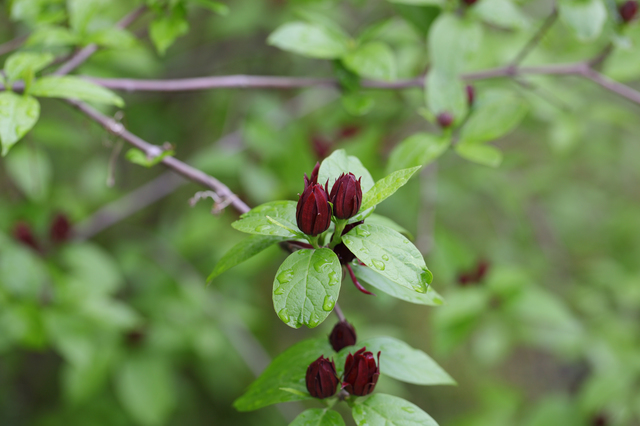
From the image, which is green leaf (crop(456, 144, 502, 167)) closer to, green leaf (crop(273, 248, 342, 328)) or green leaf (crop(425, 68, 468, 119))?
A: green leaf (crop(425, 68, 468, 119))

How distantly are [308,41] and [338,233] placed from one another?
576mm

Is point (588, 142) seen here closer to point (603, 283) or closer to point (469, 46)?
point (603, 283)

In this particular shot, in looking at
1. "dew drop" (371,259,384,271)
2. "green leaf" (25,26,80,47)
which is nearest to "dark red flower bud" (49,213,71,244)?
"green leaf" (25,26,80,47)

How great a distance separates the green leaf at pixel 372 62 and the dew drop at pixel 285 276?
557 millimetres

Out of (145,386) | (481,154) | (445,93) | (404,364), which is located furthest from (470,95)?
(145,386)

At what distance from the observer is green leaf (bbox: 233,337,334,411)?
66cm

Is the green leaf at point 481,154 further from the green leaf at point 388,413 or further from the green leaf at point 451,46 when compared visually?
the green leaf at point 388,413

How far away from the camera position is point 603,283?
204cm

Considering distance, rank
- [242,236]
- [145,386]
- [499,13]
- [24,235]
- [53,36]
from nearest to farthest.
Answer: [53,36] → [499,13] → [24,235] → [145,386] → [242,236]

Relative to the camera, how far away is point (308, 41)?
3.37 feet

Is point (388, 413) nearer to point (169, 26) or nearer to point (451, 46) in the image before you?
point (451, 46)

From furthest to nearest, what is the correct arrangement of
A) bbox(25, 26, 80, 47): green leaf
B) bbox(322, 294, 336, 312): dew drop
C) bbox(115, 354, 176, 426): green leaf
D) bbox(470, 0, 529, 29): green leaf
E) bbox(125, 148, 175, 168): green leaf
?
bbox(115, 354, 176, 426): green leaf, bbox(470, 0, 529, 29): green leaf, bbox(25, 26, 80, 47): green leaf, bbox(125, 148, 175, 168): green leaf, bbox(322, 294, 336, 312): dew drop

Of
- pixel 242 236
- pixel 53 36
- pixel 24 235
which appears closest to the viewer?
pixel 53 36

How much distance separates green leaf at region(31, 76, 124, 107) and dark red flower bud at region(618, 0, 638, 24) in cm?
115
